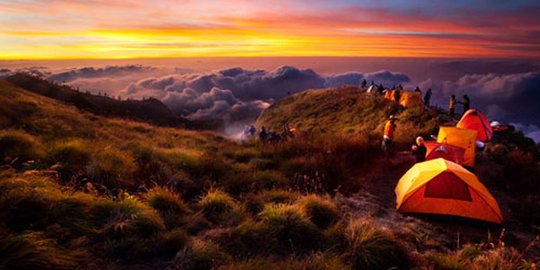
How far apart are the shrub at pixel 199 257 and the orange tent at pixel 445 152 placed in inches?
442

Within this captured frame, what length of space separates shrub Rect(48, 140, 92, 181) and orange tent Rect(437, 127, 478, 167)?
14.5 metres

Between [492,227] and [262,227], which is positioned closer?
[262,227]

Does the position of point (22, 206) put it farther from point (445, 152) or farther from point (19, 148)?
point (445, 152)

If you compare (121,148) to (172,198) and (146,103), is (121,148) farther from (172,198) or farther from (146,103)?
(146,103)

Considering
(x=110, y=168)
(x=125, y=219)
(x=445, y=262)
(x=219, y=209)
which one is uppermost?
(x=110, y=168)

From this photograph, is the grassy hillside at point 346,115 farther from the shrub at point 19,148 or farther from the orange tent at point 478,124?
the shrub at point 19,148

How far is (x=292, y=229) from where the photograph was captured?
6.02m

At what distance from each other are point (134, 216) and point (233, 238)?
5.70 ft

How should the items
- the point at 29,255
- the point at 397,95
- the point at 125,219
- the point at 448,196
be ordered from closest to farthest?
the point at 29,255, the point at 125,219, the point at 448,196, the point at 397,95

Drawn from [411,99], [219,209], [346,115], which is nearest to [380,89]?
[346,115]

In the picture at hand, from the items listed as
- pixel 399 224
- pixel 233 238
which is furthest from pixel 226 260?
pixel 399 224

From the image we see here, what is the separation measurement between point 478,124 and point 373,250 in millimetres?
17661

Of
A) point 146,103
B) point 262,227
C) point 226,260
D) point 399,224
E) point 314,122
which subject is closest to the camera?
point 226,260

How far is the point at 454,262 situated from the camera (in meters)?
5.34
